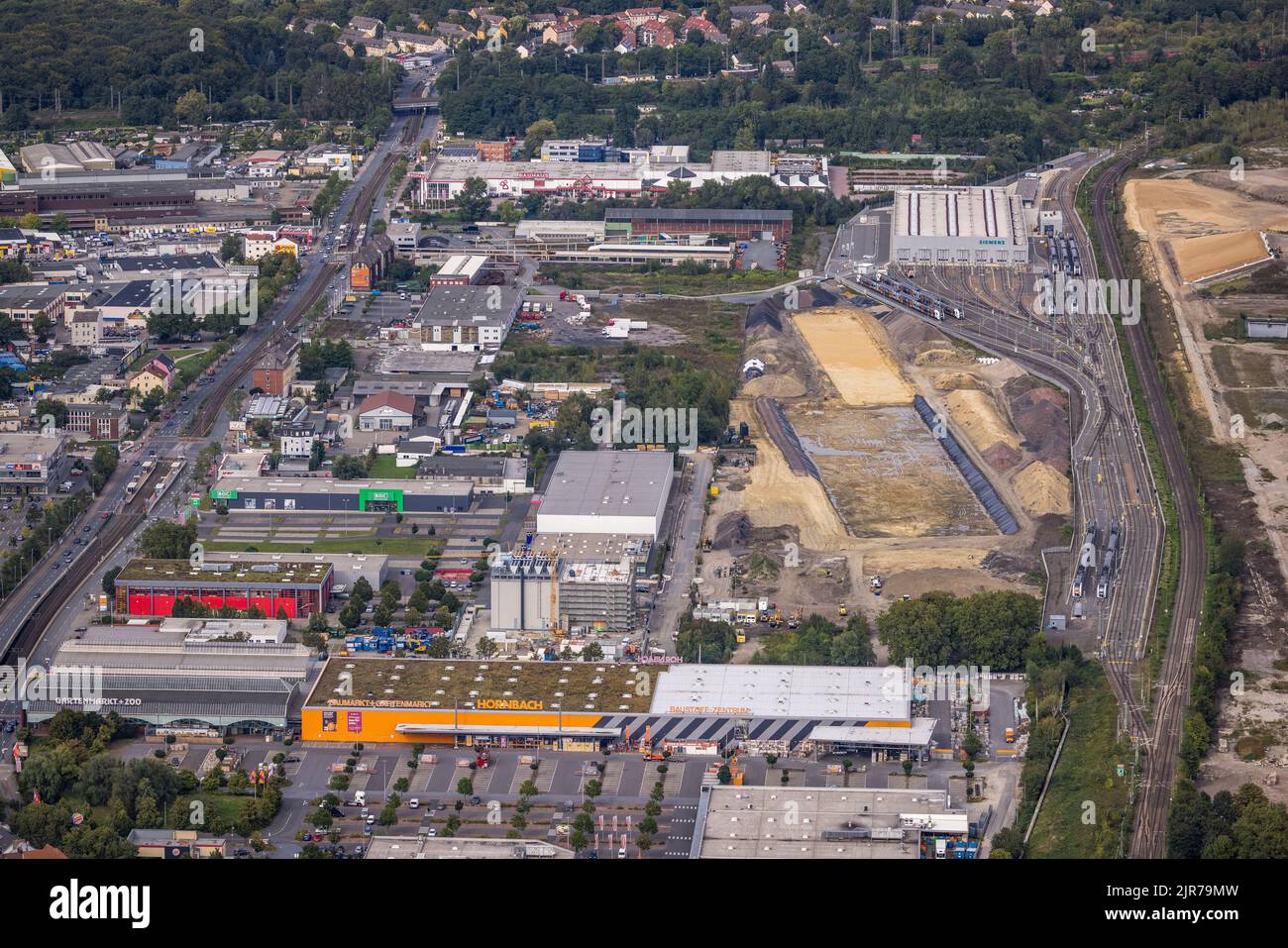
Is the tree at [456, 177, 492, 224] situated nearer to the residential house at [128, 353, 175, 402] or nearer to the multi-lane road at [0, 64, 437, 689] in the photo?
the multi-lane road at [0, 64, 437, 689]

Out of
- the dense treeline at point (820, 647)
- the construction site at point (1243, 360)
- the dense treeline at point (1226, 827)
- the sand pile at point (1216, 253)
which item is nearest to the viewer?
the dense treeline at point (1226, 827)

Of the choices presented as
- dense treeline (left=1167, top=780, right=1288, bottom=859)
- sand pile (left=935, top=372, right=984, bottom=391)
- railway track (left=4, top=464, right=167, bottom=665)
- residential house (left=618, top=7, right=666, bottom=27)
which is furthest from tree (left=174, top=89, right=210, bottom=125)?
dense treeline (left=1167, top=780, right=1288, bottom=859)

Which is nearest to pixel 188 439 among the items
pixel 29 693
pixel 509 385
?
pixel 509 385

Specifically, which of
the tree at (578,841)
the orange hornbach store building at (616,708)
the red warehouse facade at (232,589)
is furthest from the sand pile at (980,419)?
the tree at (578,841)

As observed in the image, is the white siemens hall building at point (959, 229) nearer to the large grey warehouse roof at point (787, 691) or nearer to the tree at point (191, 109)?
the tree at point (191, 109)

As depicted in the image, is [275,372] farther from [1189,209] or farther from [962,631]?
[1189,209]
